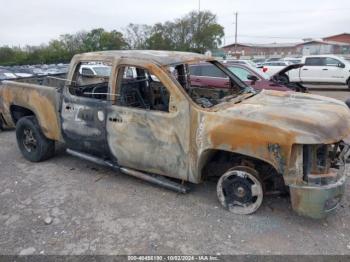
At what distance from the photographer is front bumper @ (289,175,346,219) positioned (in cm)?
325

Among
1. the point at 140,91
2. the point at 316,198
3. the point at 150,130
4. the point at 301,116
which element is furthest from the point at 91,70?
the point at 316,198

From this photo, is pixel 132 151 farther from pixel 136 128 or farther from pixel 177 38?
pixel 177 38

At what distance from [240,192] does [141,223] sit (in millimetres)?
1169

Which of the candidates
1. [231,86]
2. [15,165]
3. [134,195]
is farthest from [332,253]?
[15,165]

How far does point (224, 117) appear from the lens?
139 inches

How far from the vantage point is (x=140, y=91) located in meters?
5.01

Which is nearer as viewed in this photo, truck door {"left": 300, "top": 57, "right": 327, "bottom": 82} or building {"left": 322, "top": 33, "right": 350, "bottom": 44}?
truck door {"left": 300, "top": 57, "right": 327, "bottom": 82}

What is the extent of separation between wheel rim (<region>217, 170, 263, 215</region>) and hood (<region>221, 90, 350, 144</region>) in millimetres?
681

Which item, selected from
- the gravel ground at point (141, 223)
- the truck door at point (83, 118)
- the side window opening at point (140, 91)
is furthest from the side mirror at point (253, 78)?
the truck door at point (83, 118)

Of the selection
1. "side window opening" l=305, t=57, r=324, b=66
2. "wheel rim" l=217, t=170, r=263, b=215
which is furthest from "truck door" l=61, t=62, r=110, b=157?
"side window opening" l=305, t=57, r=324, b=66

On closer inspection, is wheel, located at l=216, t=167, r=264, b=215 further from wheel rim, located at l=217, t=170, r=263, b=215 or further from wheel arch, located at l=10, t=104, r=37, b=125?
wheel arch, located at l=10, t=104, r=37, b=125

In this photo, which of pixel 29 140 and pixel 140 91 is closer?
pixel 140 91

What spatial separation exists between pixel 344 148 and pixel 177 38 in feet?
186

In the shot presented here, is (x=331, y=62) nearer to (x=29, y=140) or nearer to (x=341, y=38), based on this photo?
(x=29, y=140)
